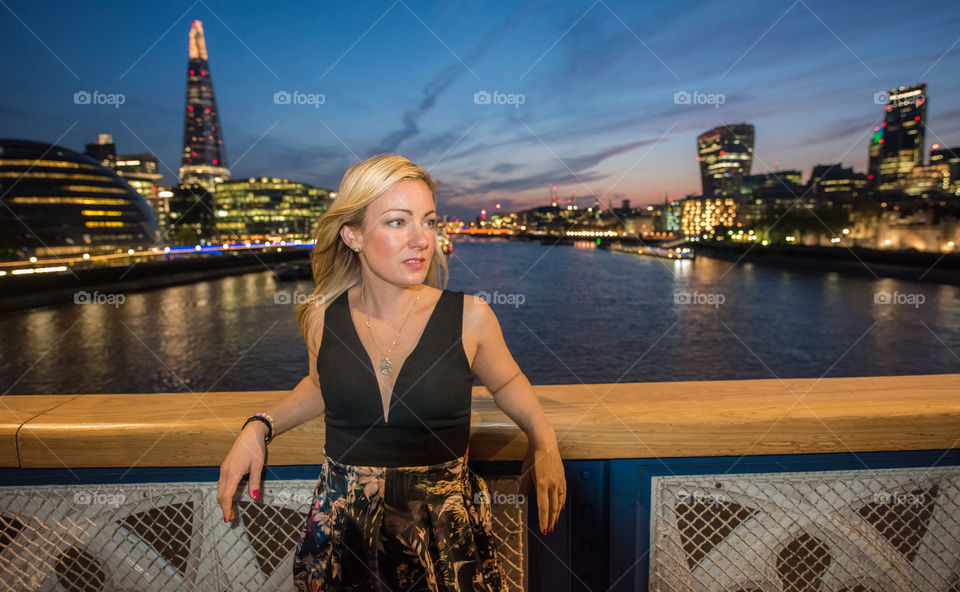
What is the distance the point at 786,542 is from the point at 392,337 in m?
1.21

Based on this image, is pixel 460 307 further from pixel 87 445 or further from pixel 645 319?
pixel 645 319

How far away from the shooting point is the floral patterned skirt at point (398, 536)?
1.34m

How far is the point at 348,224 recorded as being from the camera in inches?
60.6

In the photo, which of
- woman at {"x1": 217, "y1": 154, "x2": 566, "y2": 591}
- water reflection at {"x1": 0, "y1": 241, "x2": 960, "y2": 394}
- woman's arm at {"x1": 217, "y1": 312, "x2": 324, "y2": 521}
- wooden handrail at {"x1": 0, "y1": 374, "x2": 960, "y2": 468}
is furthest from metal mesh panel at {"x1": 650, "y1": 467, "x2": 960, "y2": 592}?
water reflection at {"x1": 0, "y1": 241, "x2": 960, "y2": 394}

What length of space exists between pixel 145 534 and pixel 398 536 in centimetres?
79

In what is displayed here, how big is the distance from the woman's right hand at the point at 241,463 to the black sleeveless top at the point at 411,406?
17 cm

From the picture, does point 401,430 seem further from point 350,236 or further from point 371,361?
point 350,236

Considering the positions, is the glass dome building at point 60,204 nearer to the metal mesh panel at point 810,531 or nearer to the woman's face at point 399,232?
the woman's face at point 399,232

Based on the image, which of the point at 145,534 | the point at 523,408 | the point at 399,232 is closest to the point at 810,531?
the point at 523,408

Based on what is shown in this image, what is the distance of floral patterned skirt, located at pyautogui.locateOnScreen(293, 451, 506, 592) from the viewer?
4.40 ft

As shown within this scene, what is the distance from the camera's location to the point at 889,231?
66250mm

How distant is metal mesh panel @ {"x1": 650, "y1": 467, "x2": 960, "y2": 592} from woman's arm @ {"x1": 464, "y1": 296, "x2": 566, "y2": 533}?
0.31 metres

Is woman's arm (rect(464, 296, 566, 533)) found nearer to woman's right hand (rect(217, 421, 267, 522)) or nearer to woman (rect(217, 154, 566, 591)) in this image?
woman (rect(217, 154, 566, 591))

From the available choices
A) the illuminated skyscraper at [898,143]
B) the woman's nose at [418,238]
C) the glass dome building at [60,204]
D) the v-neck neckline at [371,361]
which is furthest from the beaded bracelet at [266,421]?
the illuminated skyscraper at [898,143]
